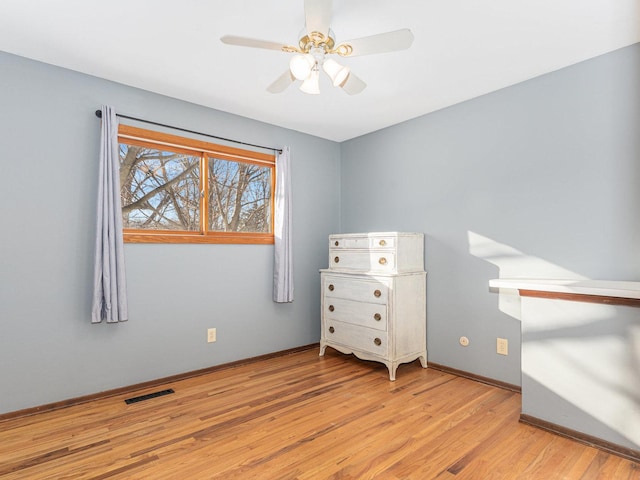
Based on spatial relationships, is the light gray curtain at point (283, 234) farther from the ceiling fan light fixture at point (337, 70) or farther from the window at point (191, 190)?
the ceiling fan light fixture at point (337, 70)

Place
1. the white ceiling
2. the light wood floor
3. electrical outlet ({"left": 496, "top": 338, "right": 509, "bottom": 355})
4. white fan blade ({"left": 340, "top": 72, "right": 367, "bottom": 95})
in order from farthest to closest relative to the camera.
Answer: electrical outlet ({"left": 496, "top": 338, "right": 509, "bottom": 355}) → white fan blade ({"left": 340, "top": 72, "right": 367, "bottom": 95}) → the white ceiling → the light wood floor

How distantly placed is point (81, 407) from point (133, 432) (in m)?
0.64

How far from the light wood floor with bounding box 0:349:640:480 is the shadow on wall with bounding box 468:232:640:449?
0.15 meters

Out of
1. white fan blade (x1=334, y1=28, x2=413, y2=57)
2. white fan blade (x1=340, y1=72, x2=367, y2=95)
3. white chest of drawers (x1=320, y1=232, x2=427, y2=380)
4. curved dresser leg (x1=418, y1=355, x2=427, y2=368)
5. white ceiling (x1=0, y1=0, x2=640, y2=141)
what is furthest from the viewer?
curved dresser leg (x1=418, y1=355, x2=427, y2=368)

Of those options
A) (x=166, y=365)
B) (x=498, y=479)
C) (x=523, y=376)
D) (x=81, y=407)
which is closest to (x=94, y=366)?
(x=81, y=407)

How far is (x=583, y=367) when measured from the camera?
2.08 metres

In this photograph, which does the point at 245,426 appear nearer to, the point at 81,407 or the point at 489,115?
the point at 81,407

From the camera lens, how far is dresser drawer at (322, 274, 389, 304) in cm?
318

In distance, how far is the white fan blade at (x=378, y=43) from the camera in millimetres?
1726

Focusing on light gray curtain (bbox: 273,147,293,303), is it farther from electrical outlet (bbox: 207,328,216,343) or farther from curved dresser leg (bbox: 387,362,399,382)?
curved dresser leg (bbox: 387,362,399,382)

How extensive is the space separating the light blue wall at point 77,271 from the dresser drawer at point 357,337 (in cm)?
80

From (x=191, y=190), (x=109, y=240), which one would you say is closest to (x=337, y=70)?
(x=191, y=190)

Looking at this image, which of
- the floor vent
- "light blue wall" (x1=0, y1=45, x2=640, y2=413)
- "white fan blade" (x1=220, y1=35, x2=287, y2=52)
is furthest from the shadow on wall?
the floor vent

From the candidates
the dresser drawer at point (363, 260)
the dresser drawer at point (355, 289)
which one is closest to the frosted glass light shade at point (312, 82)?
the dresser drawer at point (363, 260)
